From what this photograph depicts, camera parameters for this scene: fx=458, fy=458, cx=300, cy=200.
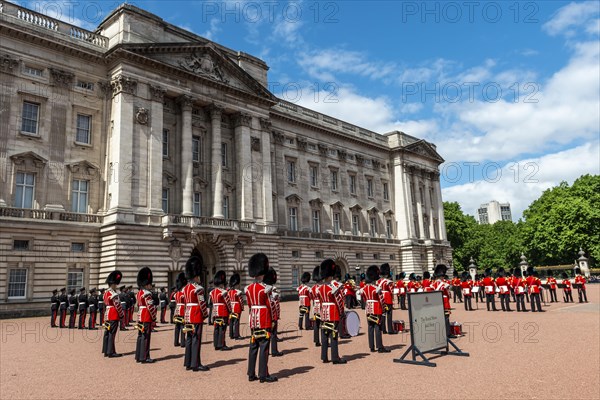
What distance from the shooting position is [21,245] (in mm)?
27062

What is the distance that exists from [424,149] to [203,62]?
36854 millimetres

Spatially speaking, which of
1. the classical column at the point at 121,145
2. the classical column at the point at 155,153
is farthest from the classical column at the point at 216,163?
the classical column at the point at 121,145

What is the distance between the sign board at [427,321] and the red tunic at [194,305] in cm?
516

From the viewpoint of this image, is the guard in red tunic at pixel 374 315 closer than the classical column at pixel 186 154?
Yes

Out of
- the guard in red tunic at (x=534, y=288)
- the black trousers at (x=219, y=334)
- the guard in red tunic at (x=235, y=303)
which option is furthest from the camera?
the guard in red tunic at (x=534, y=288)

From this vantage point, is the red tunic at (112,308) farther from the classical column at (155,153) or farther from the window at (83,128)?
the window at (83,128)

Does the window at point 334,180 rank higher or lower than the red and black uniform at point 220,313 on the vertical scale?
higher

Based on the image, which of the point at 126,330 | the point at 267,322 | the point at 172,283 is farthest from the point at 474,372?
the point at 172,283

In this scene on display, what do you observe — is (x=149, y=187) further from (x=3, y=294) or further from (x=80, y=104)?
(x=3, y=294)

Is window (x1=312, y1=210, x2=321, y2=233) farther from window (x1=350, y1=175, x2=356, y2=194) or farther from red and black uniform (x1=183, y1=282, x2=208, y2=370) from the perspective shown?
red and black uniform (x1=183, y1=282, x2=208, y2=370)

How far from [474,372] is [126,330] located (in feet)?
48.9

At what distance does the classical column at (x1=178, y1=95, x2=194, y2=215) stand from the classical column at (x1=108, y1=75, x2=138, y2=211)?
163 inches

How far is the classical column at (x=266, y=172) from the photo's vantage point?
129ft

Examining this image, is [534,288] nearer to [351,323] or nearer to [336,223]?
[351,323]
